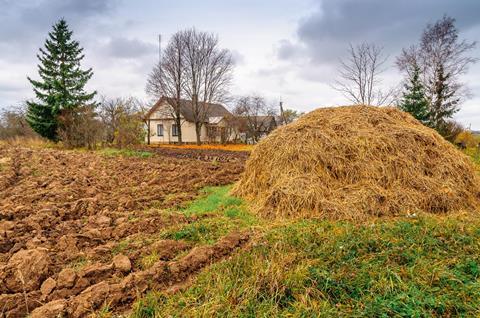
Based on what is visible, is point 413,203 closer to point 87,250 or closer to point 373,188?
point 373,188

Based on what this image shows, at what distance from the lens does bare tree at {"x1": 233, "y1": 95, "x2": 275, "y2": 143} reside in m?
32.0

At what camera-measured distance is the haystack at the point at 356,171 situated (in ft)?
17.1

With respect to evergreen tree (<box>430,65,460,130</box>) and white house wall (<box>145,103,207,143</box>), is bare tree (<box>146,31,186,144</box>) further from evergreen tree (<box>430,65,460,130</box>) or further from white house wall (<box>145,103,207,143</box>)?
evergreen tree (<box>430,65,460,130</box>)

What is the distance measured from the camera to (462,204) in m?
5.55

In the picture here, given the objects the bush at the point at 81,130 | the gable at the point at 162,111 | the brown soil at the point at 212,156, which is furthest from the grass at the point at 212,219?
the gable at the point at 162,111

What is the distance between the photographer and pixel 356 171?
568 centimetres

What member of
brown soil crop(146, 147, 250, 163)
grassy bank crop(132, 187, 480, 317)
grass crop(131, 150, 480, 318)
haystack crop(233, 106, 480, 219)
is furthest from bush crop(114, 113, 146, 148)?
grassy bank crop(132, 187, 480, 317)

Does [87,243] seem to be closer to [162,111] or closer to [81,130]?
[81,130]

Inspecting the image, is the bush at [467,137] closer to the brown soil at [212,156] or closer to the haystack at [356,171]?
the brown soil at [212,156]

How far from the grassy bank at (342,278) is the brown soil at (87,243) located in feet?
1.21

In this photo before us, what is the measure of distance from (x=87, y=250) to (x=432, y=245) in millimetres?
4091

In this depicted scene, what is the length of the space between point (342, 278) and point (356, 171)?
10.5 feet

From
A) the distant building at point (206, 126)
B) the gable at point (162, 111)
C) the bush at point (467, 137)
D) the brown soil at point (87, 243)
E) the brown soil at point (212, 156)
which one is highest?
the gable at point (162, 111)

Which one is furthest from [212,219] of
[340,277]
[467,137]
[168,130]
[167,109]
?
[168,130]
